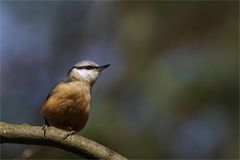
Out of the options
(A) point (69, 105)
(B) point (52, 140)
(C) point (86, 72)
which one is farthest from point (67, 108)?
(B) point (52, 140)

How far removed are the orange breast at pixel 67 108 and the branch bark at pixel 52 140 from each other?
1077 millimetres

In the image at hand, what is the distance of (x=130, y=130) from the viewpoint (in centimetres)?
613

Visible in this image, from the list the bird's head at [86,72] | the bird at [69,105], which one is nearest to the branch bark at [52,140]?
the bird at [69,105]

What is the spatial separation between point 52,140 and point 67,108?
1.22 meters

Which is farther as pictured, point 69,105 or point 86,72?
point 86,72

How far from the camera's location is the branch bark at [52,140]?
312 cm

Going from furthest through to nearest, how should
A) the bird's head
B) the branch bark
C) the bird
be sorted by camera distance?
the bird's head, the bird, the branch bark

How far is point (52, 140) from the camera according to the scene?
3.21 m

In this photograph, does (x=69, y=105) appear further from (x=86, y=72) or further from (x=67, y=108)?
(x=86, y=72)

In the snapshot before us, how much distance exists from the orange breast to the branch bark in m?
1.08

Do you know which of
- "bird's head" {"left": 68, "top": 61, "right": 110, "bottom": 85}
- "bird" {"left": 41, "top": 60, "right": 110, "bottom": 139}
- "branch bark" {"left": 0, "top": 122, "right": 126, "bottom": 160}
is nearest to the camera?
"branch bark" {"left": 0, "top": 122, "right": 126, "bottom": 160}

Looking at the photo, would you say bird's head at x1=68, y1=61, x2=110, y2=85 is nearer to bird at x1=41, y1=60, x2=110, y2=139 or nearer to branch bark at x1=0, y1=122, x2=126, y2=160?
bird at x1=41, y1=60, x2=110, y2=139

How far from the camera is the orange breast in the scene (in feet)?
14.3

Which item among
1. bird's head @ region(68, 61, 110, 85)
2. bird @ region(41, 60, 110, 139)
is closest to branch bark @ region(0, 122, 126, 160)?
A: bird @ region(41, 60, 110, 139)
